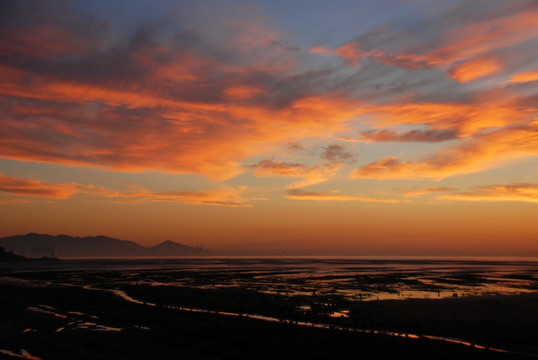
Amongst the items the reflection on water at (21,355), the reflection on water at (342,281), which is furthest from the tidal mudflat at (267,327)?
the reflection on water at (342,281)

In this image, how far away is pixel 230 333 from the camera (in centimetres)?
2338

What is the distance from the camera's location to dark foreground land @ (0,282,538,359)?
19203mm

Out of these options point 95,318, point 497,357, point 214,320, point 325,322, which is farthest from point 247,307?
point 497,357

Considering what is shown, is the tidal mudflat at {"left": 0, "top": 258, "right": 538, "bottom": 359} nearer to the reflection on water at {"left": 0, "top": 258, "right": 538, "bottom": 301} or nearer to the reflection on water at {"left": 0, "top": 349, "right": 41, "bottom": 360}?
the reflection on water at {"left": 0, "top": 349, "right": 41, "bottom": 360}

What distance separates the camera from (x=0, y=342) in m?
21.2

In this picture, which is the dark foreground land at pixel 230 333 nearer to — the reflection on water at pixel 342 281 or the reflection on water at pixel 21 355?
the reflection on water at pixel 21 355

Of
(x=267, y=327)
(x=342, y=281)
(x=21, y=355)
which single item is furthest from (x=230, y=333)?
(x=342, y=281)

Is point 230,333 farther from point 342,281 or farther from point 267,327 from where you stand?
Result: point 342,281

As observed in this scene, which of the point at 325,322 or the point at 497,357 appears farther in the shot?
the point at 325,322

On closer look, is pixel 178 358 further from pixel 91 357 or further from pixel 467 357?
pixel 467 357

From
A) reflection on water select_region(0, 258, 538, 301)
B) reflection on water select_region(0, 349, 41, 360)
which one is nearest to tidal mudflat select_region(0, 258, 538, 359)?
reflection on water select_region(0, 349, 41, 360)

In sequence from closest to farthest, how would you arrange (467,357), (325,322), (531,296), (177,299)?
(467,357) → (325,322) → (177,299) → (531,296)

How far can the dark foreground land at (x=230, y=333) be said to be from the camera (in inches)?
756

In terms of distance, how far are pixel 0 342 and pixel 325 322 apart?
1935 centimetres
